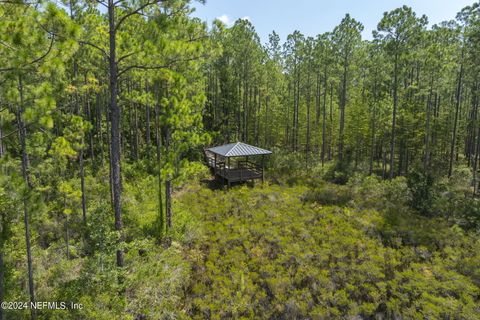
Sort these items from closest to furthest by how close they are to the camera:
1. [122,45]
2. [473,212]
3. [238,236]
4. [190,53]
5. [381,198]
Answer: [190,53] < [122,45] < [238,236] < [473,212] < [381,198]

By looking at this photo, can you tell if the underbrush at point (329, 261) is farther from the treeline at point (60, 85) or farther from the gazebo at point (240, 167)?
the gazebo at point (240, 167)

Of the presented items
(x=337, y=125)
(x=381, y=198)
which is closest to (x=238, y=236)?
(x=381, y=198)

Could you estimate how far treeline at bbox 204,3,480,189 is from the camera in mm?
16828

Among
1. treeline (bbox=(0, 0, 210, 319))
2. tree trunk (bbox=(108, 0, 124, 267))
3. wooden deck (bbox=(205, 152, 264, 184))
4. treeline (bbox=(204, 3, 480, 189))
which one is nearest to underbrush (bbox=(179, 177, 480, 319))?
treeline (bbox=(0, 0, 210, 319))

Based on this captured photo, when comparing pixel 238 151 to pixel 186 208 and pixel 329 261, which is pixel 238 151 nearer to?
pixel 186 208

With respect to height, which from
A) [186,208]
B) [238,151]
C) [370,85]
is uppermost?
[370,85]

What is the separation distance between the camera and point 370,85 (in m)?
24.8

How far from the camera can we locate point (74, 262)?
895 cm

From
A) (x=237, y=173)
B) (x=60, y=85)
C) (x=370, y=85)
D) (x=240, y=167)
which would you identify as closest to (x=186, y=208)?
(x=237, y=173)

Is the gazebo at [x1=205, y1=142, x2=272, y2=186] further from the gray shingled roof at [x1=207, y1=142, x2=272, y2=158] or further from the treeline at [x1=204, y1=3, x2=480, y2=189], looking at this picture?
the treeline at [x1=204, y1=3, x2=480, y2=189]

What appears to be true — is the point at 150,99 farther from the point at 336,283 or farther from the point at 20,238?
the point at 336,283

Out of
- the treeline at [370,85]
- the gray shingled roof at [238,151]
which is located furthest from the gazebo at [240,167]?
the treeline at [370,85]

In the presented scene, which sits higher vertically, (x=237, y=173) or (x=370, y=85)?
(x=370, y=85)

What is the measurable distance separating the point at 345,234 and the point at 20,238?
1120cm
